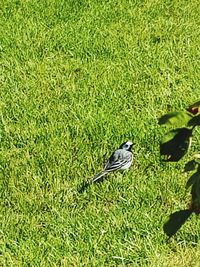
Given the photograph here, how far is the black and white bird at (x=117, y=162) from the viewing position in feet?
13.3

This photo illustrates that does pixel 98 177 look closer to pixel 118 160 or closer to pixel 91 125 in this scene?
pixel 118 160

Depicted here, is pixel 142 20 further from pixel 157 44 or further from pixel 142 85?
pixel 142 85

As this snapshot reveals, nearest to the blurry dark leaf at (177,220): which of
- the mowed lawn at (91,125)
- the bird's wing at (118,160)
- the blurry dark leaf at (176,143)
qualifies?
the blurry dark leaf at (176,143)

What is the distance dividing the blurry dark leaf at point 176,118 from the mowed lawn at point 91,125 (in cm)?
193

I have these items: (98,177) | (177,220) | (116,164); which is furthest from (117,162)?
(177,220)

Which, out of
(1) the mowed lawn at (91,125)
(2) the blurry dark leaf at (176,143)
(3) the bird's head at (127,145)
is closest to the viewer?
(2) the blurry dark leaf at (176,143)

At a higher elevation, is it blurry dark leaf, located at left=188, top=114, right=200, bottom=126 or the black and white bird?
blurry dark leaf, located at left=188, top=114, right=200, bottom=126

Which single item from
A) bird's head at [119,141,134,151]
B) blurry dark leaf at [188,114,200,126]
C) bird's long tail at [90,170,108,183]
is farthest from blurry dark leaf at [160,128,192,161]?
bird's head at [119,141,134,151]

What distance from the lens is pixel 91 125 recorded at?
4.77m

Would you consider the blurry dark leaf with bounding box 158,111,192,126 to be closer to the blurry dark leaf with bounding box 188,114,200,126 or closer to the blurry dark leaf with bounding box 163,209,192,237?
the blurry dark leaf with bounding box 188,114,200,126

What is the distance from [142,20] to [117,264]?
4057 millimetres

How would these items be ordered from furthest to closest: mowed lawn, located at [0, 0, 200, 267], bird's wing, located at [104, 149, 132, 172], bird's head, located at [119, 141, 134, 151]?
bird's head, located at [119, 141, 134, 151]
bird's wing, located at [104, 149, 132, 172]
mowed lawn, located at [0, 0, 200, 267]

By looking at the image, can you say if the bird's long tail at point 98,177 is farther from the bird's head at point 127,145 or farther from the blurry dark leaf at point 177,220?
the blurry dark leaf at point 177,220

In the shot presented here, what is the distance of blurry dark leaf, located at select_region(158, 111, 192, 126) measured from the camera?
1577mm
